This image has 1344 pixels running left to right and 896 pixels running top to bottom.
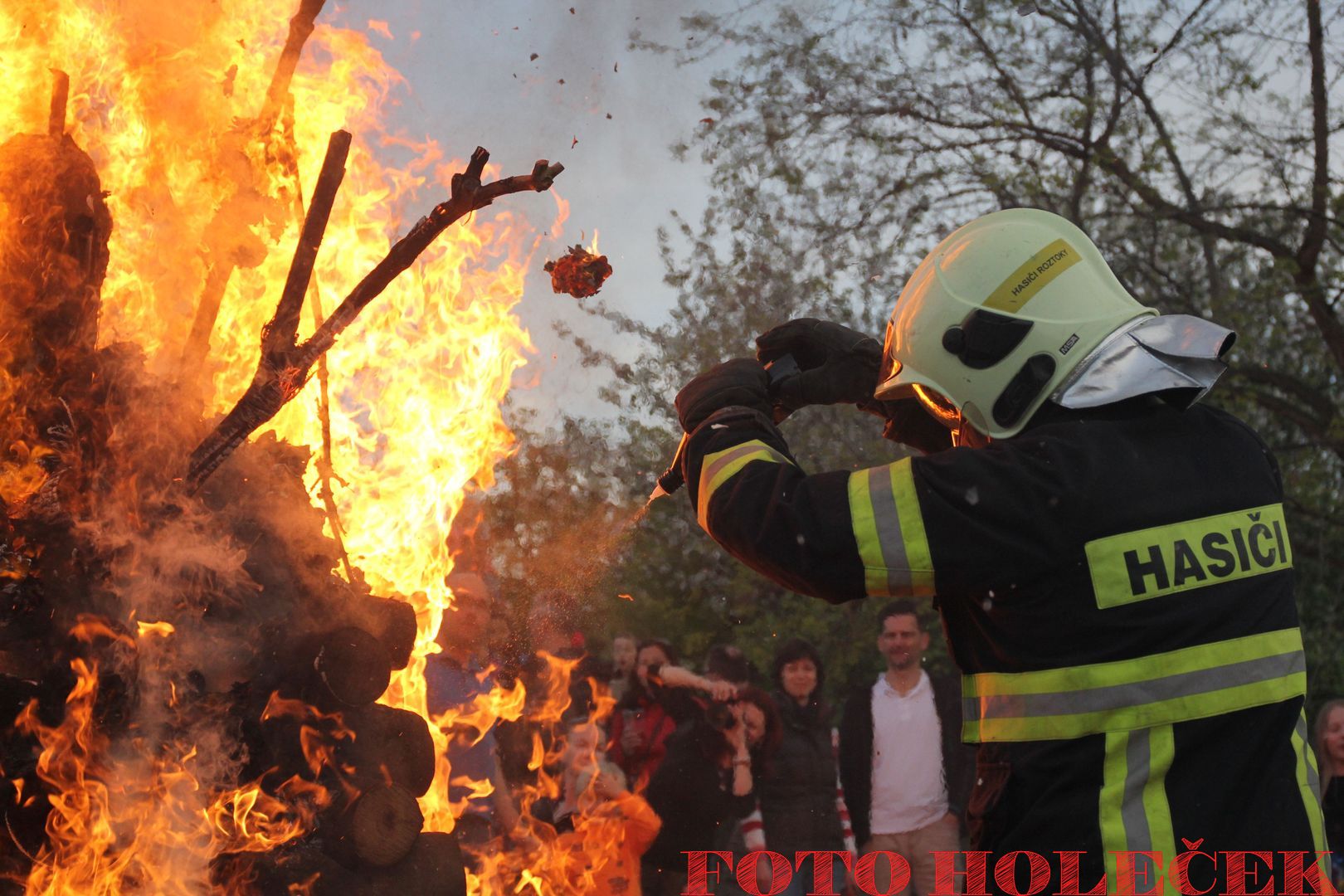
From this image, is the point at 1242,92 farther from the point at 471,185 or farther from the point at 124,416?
the point at 124,416

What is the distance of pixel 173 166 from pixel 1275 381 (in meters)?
7.53

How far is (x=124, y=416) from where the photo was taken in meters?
3.19

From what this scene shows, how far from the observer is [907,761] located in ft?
18.7

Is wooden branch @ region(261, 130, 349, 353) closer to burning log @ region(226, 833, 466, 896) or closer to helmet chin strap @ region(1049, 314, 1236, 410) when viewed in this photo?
burning log @ region(226, 833, 466, 896)

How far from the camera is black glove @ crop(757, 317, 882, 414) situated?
2596mm

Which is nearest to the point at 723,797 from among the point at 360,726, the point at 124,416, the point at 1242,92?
the point at 360,726

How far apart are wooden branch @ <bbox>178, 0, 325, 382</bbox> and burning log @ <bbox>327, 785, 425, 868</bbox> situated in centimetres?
146

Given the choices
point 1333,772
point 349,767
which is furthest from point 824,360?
point 1333,772

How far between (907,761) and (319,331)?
3.82 meters

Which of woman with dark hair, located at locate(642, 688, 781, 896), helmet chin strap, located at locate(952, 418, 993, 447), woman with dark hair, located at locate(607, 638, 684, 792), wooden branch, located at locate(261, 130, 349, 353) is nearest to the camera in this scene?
helmet chin strap, located at locate(952, 418, 993, 447)

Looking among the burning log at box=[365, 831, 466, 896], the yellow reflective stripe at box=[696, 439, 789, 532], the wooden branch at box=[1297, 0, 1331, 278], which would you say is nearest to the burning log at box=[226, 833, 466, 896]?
the burning log at box=[365, 831, 466, 896]

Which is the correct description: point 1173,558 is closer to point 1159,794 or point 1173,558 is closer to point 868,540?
point 1159,794

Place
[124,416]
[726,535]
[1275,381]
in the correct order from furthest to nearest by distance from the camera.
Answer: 1. [1275,381]
2. [124,416]
3. [726,535]

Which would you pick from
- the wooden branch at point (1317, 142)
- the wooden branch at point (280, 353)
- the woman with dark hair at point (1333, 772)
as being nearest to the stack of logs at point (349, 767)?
the wooden branch at point (280, 353)
